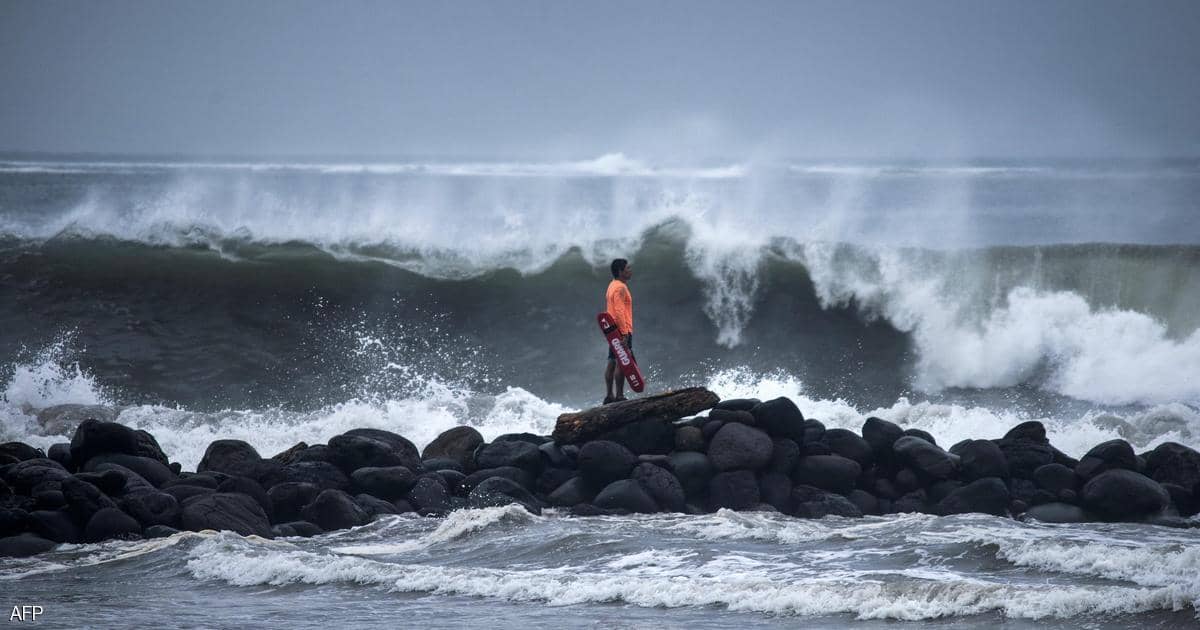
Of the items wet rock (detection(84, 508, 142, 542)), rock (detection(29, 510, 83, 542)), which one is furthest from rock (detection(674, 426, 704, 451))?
rock (detection(29, 510, 83, 542))

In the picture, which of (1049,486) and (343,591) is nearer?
(343,591)

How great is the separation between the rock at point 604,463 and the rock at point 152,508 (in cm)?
370

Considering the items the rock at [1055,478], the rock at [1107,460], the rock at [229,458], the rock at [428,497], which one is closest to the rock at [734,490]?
the rock at [428,497]

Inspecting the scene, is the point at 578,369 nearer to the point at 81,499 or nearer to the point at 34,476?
the point at 34,476

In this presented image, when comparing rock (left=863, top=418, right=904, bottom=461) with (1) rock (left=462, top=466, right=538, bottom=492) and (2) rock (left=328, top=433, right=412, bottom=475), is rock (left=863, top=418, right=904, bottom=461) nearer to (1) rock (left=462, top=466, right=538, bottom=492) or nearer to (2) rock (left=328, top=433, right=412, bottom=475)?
(1) rock (left=462, top=466, right=538, bottom=492)

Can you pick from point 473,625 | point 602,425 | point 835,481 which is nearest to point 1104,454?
point 835,481

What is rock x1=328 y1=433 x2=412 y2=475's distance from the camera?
1231 cm

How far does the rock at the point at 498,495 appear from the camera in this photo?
1153 cm

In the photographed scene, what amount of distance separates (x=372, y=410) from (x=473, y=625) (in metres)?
8.13

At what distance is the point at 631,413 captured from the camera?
12320 mm

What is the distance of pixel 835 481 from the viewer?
11750 mm

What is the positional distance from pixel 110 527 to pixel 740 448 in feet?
18.5

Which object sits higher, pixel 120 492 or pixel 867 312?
pixel 867 312

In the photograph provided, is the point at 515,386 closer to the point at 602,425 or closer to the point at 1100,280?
the point at 602,425
